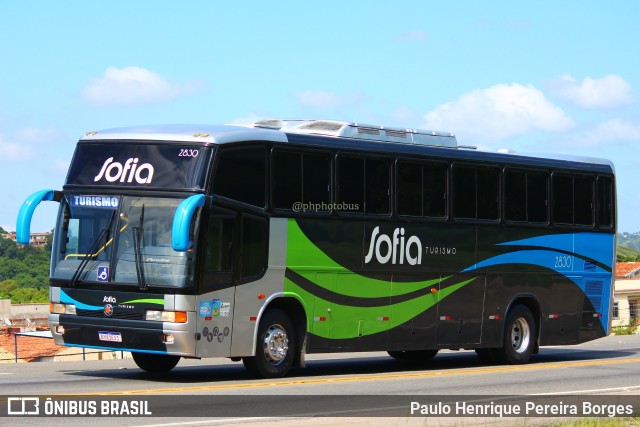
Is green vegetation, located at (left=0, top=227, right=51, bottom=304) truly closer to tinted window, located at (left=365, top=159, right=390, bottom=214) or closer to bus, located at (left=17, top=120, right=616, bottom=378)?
bus, located at (left=17, top=120, right=616, bottom=378)

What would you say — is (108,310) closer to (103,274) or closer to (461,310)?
(103,274)

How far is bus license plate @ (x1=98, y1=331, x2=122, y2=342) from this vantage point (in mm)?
17156

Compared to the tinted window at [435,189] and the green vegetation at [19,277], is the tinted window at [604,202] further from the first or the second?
the green vegetation at [19,277]

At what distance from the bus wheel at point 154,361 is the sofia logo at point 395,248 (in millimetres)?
3662

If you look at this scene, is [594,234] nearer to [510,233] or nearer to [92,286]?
[510,233]

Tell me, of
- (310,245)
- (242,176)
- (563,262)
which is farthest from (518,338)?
(242,176)

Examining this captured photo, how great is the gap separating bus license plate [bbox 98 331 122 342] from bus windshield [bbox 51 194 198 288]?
0.71 metres

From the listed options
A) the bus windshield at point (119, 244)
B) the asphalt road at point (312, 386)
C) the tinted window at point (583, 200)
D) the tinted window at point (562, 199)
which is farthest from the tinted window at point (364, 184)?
the tinted window at point (583, 200)

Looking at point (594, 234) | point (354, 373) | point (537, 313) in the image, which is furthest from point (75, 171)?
point (594, 234)

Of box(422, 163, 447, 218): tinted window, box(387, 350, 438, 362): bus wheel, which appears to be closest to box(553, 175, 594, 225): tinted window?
box(422, 163, 447, 218): tinted window

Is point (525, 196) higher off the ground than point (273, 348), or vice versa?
point (525, 196)

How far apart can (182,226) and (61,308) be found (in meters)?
2.97

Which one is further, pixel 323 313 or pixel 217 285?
pixel 323 313

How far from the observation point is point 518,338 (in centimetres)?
2388
